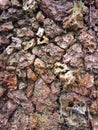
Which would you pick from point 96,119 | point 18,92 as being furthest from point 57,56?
point 96,119

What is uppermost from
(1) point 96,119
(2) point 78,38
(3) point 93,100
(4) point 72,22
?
(4) point 72,22

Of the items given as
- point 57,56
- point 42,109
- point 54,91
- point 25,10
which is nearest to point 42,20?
point 25,10

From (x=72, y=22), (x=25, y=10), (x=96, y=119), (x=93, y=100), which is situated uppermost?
(x=25, y=10)

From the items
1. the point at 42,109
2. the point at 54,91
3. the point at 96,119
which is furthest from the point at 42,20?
the point at 96,119

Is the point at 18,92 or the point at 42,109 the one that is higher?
the point at 18,92

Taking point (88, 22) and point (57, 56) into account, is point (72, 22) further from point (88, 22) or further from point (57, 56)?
point (57, 56)

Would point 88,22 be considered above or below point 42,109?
above

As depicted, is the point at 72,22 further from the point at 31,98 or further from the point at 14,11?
the point at 31,98

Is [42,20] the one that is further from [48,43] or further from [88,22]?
[88,22]
